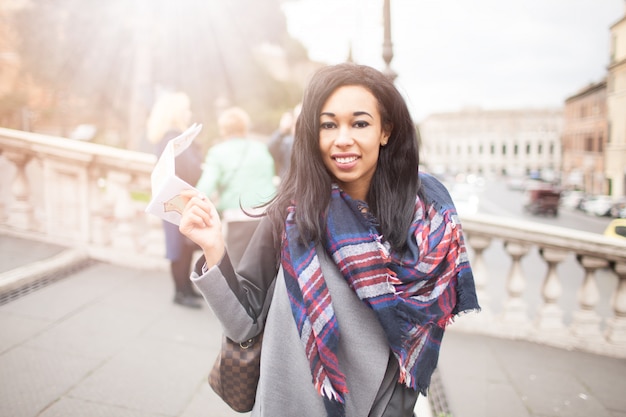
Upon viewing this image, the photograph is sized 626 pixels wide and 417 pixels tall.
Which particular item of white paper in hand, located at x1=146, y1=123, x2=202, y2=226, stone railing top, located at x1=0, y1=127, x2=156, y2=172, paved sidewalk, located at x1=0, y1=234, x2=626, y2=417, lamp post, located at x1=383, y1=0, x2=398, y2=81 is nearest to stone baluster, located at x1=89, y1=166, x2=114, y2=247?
stone railing top, located at x1=0, y1=127, x2=156, y2=172

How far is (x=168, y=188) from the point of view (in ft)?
4.24

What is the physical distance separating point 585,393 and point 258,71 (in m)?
30.0

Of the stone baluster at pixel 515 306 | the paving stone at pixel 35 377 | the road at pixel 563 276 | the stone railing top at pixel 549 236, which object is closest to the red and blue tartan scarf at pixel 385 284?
the paving stone at pixel 35 377

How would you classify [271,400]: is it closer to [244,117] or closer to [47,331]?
[47,331]

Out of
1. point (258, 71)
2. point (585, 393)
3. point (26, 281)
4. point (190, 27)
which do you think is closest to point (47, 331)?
point (26, 281)

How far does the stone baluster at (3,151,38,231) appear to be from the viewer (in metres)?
4.86

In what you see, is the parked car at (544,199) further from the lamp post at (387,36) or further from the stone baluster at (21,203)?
the stone baluster at (21,203)

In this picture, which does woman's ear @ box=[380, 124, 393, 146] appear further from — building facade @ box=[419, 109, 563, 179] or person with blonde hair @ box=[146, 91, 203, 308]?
building facade @ box=[419, 109, 563, 179]

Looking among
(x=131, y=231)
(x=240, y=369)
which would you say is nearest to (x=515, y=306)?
(x=240, y=369)

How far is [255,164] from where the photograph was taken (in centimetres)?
403

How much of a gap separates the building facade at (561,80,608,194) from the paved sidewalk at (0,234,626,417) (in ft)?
6.52

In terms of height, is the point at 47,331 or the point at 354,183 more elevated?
the point at 354,183

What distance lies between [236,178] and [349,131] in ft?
8.44

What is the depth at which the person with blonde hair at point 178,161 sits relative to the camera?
13.2ft
